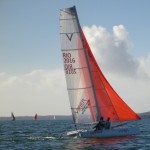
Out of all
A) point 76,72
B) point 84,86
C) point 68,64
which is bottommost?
point 84,86

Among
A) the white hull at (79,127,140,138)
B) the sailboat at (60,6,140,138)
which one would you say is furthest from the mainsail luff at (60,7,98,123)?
the white hull at (79,127,140,138)

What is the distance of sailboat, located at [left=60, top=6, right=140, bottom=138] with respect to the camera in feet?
94.8

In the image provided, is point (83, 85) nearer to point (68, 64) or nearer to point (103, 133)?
point (68, 64)

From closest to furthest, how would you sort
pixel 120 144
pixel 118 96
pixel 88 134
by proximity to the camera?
pixel 120 144
pixel 88 134
pixel 118 96

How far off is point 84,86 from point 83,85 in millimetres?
129

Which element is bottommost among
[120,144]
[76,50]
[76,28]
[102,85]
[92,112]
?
[120,144]

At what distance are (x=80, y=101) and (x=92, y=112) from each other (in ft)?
4.74

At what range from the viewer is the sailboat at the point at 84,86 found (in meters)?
28.9

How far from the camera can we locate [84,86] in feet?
96.8

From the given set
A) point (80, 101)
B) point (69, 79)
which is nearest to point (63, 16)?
point (69, 79)

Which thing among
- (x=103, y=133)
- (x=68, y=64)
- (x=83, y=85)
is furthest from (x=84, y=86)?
(x=103, y=133)

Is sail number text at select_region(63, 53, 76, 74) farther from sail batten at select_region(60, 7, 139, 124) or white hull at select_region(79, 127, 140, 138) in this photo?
white hull at select_region(79, 127, 140, 138)

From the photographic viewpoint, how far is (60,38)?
28391 mm

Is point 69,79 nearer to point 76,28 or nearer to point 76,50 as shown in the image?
point 76,50
